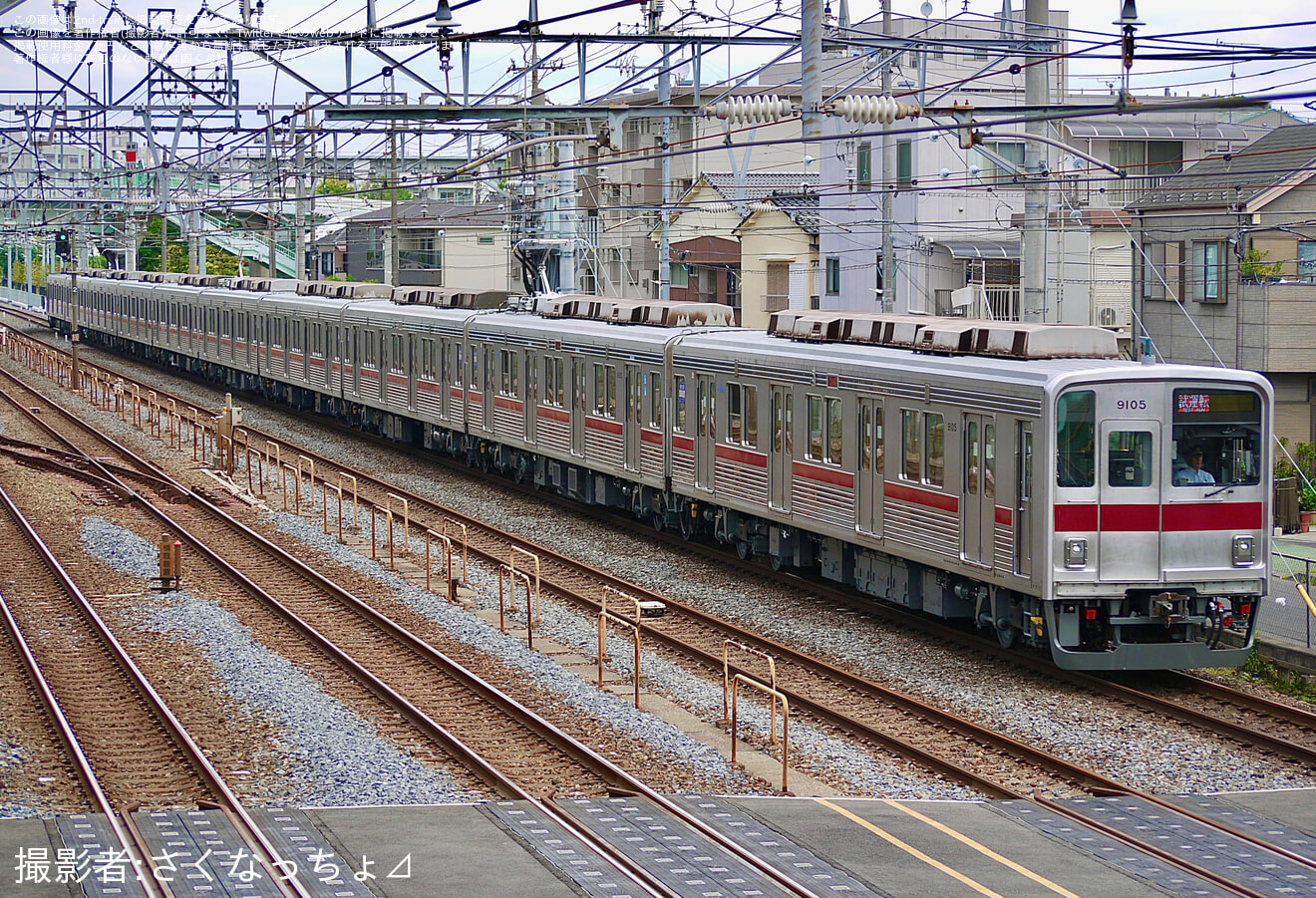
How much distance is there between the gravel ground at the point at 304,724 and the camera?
1023 centimetres

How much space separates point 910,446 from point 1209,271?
1388 centimetres

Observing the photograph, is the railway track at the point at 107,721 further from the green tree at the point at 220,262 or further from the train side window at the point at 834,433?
the green tree at the point at 220,262

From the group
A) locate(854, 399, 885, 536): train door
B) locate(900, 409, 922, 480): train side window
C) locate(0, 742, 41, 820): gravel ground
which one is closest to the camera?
locate(0, 742, 41, 820): gravel ground

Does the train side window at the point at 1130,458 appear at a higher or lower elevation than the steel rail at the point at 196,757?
higher

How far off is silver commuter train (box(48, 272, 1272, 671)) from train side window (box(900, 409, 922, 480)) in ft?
0.06

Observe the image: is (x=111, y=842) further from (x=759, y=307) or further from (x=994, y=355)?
(x=759, y=307)

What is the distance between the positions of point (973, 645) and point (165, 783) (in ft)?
22.6

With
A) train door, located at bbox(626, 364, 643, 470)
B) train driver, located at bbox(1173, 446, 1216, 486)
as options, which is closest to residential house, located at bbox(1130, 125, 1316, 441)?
train door, located at bbox(626, 364, 643, 470)

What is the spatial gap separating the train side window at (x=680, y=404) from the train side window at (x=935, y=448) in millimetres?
5548

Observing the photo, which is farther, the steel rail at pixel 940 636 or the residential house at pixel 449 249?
the residential house at pixel 449 249

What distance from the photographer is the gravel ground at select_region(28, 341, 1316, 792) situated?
10.8 metres

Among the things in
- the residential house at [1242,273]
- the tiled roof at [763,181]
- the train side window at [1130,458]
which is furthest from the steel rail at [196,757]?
the tiled roof at [763,181]

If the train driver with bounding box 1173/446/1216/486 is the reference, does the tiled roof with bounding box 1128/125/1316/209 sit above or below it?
above

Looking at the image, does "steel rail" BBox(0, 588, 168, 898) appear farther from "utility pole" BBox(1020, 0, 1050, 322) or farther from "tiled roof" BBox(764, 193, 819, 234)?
"tiled roof" BBox(764, 193, 819, 234)
